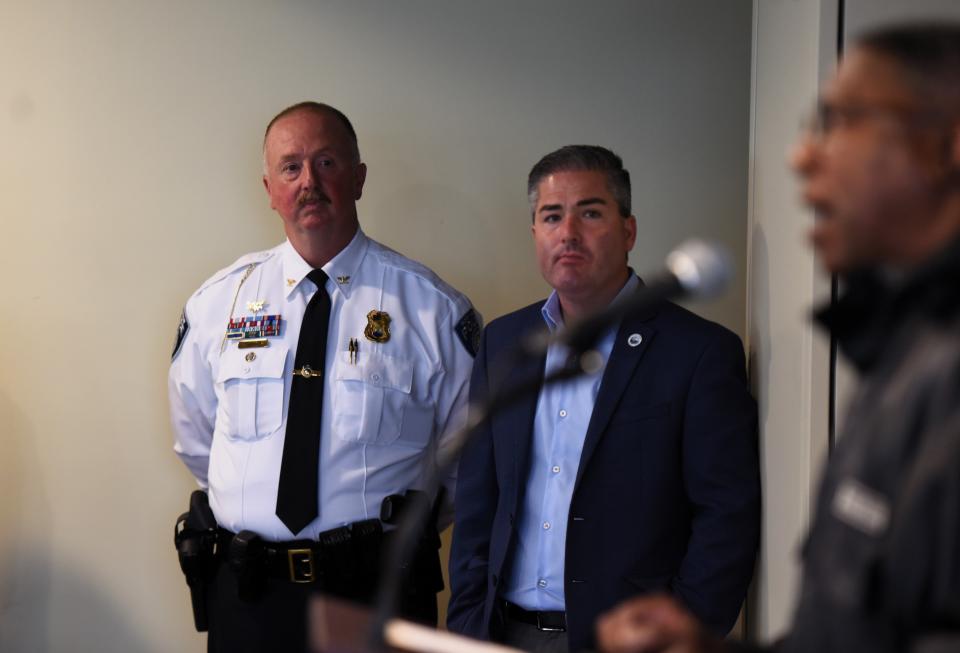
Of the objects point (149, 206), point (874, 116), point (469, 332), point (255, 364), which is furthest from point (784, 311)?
point (149, 206)

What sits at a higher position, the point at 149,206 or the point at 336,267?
the point at 149,206

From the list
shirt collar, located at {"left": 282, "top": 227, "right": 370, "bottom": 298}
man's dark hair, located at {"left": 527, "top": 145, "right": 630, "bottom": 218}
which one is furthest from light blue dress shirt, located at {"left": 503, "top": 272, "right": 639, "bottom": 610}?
shirt collar, located at {"left": 282, "top": 227, "right": 370, "bottom": 298}

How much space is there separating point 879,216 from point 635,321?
1.35m

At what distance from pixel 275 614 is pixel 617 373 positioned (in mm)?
1022

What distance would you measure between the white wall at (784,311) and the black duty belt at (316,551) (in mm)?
890

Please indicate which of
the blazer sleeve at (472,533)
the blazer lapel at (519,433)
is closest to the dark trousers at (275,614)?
the blazer sleeve at (472,533)

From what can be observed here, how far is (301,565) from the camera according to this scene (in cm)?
259

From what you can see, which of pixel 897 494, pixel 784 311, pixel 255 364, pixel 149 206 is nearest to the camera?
pixel 897 494

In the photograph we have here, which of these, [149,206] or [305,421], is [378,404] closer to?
[305,421]

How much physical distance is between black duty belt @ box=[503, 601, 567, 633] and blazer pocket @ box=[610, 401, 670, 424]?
0.40m

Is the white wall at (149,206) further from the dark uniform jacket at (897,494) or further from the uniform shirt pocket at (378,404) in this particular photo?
the dark uniform jacket at (897,494)

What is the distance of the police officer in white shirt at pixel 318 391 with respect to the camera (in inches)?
103

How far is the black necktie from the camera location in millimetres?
2613

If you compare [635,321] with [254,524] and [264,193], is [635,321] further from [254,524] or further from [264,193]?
[264,193]
